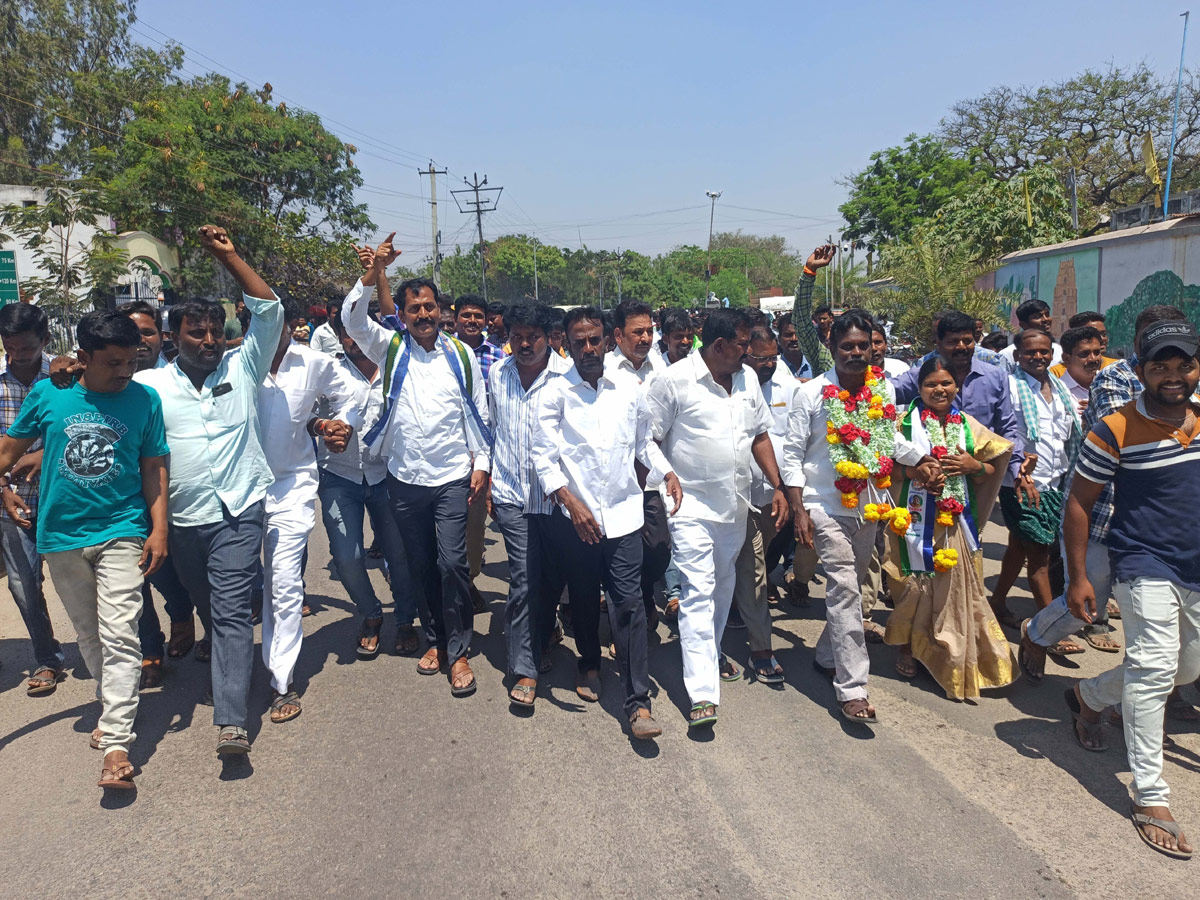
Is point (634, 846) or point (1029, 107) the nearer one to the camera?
point (634, 846)

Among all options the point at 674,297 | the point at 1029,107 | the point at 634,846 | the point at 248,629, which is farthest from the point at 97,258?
the point at 674,297

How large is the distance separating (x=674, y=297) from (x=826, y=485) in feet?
239

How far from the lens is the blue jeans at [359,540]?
512 cm

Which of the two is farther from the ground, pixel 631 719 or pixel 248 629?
pixel 248 629

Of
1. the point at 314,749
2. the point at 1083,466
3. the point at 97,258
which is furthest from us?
the point at 97,258

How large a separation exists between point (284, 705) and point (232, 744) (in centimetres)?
58

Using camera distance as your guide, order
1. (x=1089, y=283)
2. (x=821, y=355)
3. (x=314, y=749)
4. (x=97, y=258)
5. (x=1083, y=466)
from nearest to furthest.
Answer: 1. (x=1083, y=466)
2. (x=314, y=749)
3. (x=821, y=355)
4. (x=97, y=258)
5. (x=1089, y=283)

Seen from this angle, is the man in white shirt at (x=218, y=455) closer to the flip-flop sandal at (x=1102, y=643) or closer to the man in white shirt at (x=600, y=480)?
the man in white shirt at (x=600, y=480)

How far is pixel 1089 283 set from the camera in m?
15.7

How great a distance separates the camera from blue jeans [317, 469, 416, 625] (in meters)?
5.12

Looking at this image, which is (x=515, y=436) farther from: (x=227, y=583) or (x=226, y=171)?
(x=226, y=171)

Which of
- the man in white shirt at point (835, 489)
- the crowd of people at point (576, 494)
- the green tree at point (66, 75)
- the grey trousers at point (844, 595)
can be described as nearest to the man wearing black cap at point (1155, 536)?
the crowd of people at point (576, 494)

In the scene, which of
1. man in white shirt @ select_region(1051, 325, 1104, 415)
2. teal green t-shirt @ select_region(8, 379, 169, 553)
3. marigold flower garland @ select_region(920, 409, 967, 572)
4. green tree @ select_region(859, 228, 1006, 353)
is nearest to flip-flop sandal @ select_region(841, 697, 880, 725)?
marigold flower garland @ select_region(920, 409, 967, 572)

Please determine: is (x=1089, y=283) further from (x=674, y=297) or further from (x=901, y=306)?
(x=674, y=297)
